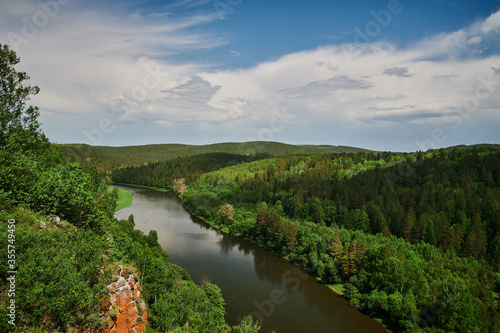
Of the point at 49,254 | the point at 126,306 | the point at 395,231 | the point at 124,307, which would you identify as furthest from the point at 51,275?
the point at 395,231

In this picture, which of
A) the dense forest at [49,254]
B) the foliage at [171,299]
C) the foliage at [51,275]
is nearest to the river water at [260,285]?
the foliage at [171,299]

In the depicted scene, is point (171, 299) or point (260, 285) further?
point (260, 285)

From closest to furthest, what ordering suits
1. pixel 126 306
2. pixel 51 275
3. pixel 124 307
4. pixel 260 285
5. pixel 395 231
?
pixel 51 275 < pixel 124 307 < pixel 126 306 < pixel 260 285 < pixel 395 231

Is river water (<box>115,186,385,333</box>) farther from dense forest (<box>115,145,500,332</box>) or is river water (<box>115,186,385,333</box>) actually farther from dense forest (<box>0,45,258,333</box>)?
dense forest (<box>0,45,258,333</box>)

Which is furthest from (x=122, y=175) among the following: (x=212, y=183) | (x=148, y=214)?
(x=148, y=214)

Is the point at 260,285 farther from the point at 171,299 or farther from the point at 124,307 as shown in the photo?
the point at 124,307

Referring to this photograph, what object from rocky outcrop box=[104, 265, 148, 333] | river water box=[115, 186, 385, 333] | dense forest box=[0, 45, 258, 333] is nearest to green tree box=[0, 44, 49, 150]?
dense forest box=[0, 45, 258, 333]
